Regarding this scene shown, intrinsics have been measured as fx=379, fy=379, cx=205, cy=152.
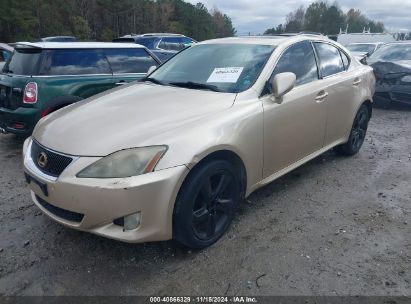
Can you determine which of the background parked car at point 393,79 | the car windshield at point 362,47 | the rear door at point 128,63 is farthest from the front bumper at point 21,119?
the car windshield at point 362,47

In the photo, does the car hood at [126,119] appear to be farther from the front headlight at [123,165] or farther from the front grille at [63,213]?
the front grille at [63,213]

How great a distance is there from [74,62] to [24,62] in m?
0.67

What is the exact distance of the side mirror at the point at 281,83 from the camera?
331cm

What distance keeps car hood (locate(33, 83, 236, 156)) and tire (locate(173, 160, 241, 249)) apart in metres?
0.38

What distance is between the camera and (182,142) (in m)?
2.68

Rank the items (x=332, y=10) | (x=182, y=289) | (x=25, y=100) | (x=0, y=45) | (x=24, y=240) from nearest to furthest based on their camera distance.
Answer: (x=182, y=289), (x=24, y=240), (x=25, y=100), (x=0, y=45), (x=332, y=10)

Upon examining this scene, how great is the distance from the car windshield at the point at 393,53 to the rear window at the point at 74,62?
678cm

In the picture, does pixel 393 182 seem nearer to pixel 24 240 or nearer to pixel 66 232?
pixel 66 232

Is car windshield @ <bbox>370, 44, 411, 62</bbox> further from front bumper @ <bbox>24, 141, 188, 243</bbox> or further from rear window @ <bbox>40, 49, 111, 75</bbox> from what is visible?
front bumper @ <bbox>24, 141, 188, 243</bbox>

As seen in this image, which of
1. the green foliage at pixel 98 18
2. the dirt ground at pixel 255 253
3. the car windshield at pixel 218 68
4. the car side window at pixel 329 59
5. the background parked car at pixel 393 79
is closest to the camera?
the dirt ground at pixel 255 253

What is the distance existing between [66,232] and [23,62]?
3.23 meters

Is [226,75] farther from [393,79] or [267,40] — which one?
[393,79]

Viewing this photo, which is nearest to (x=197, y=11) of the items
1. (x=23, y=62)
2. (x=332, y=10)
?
(x=332, y=10)

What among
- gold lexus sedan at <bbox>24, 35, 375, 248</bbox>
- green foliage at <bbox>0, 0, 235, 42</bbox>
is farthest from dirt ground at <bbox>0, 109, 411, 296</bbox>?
green foliage at <bbox>0, 0, 235, 42</bbox>
